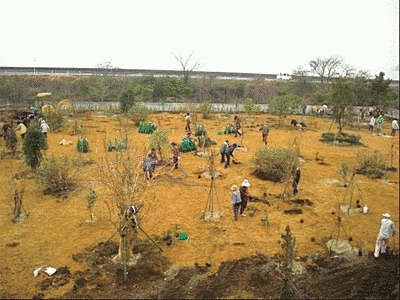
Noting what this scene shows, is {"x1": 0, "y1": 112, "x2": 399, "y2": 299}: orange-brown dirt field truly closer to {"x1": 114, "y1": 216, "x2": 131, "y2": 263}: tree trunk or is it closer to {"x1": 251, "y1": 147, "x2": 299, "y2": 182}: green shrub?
{"x1": 114, "y1": 216, "x2": 131, "y2": 263}: tree trunk

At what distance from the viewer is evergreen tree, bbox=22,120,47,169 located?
10953 millimetres

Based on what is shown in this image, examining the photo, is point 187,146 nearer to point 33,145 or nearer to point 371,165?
point 33,145

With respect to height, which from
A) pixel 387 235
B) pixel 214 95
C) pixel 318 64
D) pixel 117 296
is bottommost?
pixel 117 296

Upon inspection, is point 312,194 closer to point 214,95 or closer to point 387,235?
point 387,235

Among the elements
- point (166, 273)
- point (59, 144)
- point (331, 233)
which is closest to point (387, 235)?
point (331, 233)

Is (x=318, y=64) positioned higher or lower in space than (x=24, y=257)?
higher

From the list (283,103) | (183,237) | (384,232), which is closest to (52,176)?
(183,237)

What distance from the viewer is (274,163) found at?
12.1 metres

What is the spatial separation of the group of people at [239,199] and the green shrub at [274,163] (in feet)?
9.50

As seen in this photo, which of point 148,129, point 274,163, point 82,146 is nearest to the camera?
point 274,163

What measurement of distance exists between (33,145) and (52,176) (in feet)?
4.98

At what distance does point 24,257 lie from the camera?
695cm

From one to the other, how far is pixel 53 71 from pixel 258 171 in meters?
37.8

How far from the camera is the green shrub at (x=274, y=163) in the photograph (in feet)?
38.8
